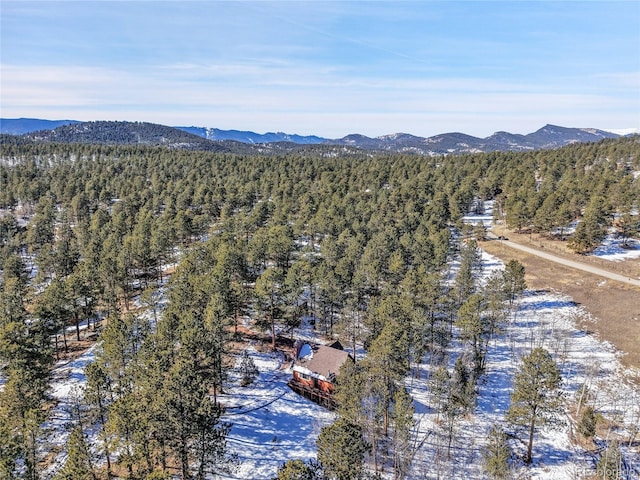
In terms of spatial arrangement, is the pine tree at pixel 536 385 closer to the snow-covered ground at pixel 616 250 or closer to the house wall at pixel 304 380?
the house wall at pixel 304 380

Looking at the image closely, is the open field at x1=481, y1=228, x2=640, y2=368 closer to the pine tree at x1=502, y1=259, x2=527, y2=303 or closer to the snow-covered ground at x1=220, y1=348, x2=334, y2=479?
the pine tree at x1=502, y1=259, x2=527, y2=303

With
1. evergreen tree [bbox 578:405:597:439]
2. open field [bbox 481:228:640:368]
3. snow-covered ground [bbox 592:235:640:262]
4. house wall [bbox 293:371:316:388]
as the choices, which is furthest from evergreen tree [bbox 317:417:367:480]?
snow-covered ground [bbox 592:235:640:262]

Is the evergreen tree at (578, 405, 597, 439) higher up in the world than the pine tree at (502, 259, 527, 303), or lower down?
lower down

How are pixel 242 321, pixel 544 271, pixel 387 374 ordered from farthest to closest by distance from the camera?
pixel 544 271, pixel 242 321, pixel 387 374

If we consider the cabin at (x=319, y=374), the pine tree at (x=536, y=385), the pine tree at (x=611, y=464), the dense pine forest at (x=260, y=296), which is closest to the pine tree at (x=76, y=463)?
the dense pine forest at (x=260, y=296)

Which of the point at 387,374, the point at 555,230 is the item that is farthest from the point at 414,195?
the point at 387,374

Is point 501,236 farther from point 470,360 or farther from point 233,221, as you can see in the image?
point 233,221

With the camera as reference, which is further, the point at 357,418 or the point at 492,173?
the point at 492,173
